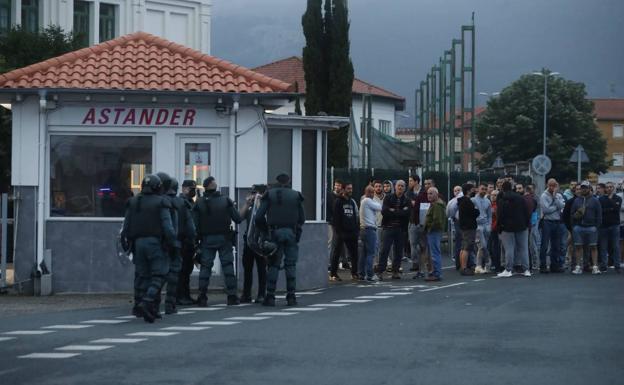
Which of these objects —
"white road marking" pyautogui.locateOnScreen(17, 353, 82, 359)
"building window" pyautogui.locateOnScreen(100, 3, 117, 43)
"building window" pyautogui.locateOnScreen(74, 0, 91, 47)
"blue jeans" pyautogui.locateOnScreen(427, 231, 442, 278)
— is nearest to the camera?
"white road marking" pyautogui.locateOnScreen(17, 353, 82, 359)

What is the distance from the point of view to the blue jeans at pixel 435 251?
2358 centimetres

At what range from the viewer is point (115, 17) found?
56.6m

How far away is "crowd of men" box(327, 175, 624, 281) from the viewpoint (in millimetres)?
23984

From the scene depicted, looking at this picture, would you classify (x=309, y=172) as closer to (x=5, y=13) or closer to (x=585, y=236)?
(x=585, y=236)

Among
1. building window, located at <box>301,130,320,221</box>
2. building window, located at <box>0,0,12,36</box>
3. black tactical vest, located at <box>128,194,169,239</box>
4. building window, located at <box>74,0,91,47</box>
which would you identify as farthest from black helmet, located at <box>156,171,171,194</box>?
building window, located at <box>74,0,91,47</box>

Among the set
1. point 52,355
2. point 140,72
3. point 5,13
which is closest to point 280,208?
point 140,72

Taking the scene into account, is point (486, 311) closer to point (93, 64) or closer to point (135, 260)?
point (135, 260)

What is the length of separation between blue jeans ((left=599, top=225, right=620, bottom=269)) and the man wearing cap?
0.39m

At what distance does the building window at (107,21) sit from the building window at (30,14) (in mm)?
3479

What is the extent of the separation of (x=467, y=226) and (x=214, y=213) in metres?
8.48

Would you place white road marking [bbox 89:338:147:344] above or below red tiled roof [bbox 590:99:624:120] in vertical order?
below

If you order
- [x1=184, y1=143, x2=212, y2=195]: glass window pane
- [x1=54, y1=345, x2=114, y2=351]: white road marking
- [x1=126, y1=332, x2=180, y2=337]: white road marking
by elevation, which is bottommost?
[x1=126, y1=332, x2=180, y2=337]: white road marking

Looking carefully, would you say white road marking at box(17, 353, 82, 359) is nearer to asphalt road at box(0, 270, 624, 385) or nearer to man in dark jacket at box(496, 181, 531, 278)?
asphalt road at box(0, 270, 624, 385)

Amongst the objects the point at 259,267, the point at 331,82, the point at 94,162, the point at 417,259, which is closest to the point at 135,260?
the point at 259,267
